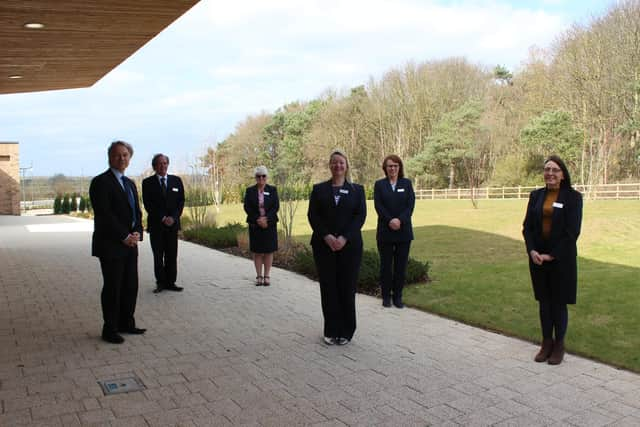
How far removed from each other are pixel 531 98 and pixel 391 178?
37.0m

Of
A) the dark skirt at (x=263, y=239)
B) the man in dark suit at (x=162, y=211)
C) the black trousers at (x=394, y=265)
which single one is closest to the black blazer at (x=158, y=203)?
the man in dark suit at (x=162, y=211)

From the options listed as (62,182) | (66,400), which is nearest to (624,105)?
(66,400)

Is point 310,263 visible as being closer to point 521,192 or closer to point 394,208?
point 394,208

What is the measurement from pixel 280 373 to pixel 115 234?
2056mm

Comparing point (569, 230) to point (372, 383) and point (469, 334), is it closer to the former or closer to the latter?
point (469, 334)

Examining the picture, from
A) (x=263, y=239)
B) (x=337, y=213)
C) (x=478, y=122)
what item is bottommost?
(x=263, y=239)

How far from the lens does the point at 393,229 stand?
661 centimetres

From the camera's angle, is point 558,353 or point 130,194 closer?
point 558,353

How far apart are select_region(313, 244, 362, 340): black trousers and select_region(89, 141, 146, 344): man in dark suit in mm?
1811

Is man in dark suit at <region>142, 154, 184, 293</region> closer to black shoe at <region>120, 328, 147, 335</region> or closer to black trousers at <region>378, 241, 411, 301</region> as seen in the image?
black shoe at <region>120, 328, 147, 335</region>

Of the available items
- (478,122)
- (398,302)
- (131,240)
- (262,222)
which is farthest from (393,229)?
(478,122)

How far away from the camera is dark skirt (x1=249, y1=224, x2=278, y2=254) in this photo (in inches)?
314

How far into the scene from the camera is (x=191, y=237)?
1597 cm

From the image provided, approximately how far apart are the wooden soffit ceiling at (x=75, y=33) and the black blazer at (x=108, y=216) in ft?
8.98
